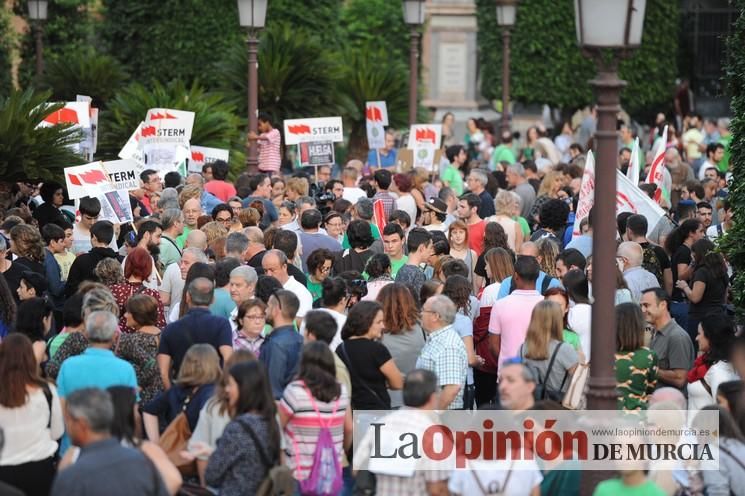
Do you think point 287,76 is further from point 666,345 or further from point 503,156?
point 666,345

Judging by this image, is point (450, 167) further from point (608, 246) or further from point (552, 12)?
point (552, 12)

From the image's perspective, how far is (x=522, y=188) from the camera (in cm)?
1919

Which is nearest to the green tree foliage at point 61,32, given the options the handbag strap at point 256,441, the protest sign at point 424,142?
the protest sign at point 424,142

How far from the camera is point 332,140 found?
21.2 metres

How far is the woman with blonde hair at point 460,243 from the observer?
13703mm

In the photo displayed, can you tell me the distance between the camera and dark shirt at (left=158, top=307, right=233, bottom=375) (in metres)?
9.97

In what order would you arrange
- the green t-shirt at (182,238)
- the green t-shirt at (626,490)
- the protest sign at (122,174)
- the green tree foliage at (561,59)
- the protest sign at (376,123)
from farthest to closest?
the green tree foliage at (561,59)
the protest sign at (376,123)
the protest sign at (122,174)
the green t-shirt at (182,238)
the green t-shirt at (626,490)

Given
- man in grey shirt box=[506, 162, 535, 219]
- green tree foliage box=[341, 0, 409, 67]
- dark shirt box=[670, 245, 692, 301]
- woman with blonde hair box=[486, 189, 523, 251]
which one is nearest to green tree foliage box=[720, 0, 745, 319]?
dark shirt box=[670, 245, 692, 301]

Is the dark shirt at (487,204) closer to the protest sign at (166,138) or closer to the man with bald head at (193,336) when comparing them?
the protest sign at (166,138)

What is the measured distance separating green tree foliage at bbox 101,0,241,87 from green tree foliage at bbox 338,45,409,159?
4191 mm

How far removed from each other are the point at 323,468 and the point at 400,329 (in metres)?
1.99

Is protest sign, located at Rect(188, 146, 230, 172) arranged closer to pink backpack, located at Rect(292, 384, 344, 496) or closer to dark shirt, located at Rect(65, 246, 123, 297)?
dark shirt, located at Rect(65, 246, 123, 297)

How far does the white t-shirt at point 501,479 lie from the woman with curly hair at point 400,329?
2441 mm

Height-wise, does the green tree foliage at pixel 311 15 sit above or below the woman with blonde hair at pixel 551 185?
above
